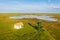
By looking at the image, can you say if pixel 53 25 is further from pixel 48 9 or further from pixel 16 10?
pixel 16 10

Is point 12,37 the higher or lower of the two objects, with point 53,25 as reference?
lower

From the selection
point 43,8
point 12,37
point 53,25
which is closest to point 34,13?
point 43,8

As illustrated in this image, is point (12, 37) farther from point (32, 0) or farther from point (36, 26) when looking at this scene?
point (32, 0)

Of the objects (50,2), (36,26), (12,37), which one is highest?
(50,2)

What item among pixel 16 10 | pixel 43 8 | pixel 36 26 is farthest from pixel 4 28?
pixel 43 8

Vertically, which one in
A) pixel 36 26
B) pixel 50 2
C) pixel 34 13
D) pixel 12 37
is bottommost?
pixel 12 37

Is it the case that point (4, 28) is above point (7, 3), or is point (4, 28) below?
below

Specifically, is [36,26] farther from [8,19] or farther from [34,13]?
[8,19]
